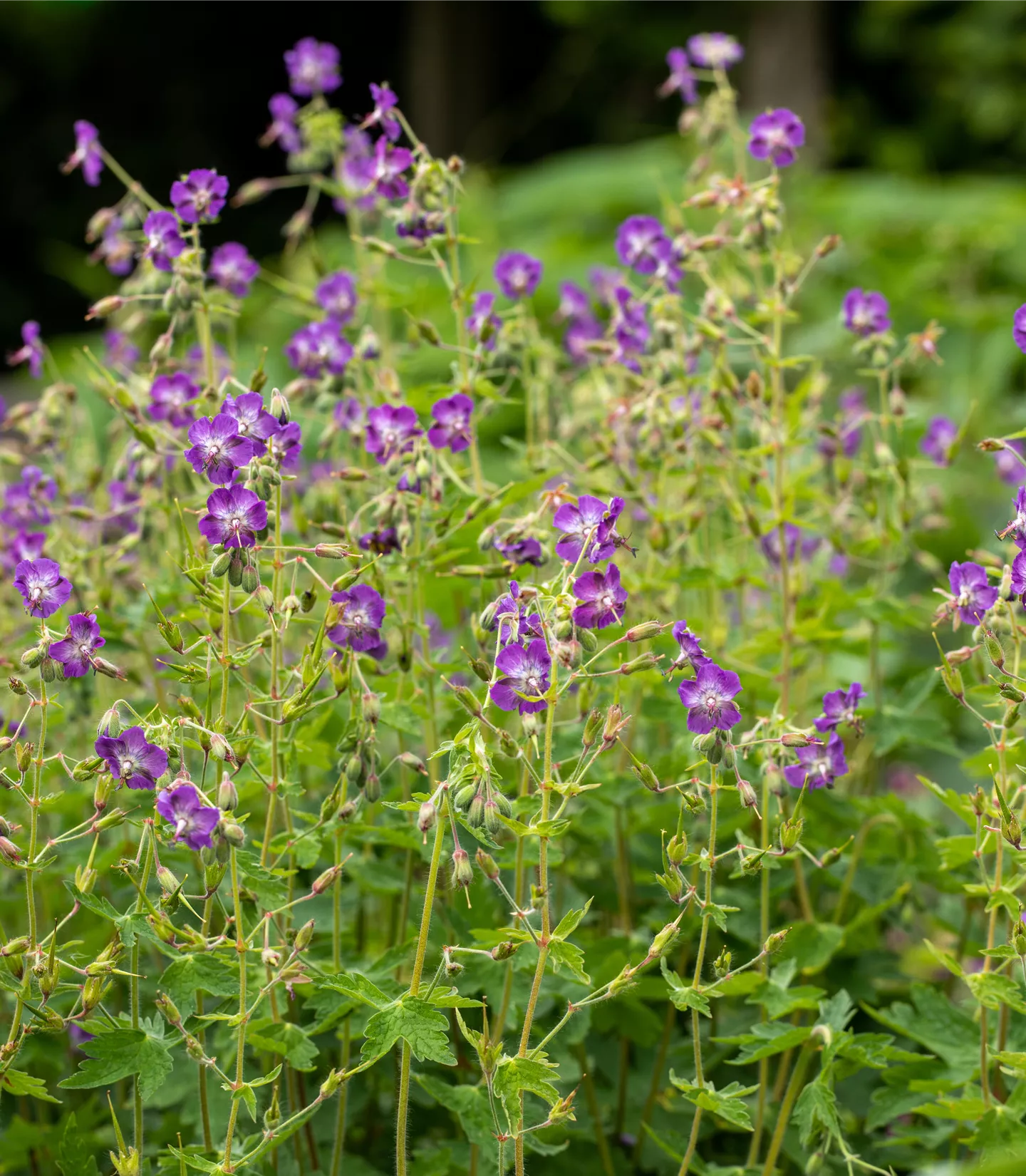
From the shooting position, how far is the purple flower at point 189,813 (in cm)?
153

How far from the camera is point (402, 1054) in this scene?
1751 mm

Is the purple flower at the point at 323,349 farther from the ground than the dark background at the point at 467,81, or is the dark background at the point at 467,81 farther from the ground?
the purple flower at the point at 323,349

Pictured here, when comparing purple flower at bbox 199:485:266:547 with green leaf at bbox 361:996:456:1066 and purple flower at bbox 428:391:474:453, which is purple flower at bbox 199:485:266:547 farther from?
green leaf at bbox 361:996:456:1066

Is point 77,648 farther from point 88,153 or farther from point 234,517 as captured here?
point 88,153

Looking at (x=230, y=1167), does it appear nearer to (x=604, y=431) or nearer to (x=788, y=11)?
(x=604, y=431)

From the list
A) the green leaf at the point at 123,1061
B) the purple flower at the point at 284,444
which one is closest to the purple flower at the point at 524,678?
the purple flower at the point at 284,444

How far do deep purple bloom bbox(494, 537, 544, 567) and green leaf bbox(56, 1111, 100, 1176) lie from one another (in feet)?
3.11

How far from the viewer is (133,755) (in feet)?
5.44

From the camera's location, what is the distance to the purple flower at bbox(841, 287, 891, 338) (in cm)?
234

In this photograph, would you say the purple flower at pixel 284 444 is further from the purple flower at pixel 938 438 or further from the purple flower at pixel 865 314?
the purple flower at pixel 938 438

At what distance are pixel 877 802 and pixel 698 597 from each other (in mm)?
747

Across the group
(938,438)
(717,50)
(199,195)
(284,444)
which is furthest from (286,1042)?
(717,50)

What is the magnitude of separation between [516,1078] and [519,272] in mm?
1375

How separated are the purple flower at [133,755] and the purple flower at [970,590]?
103 centimetres
